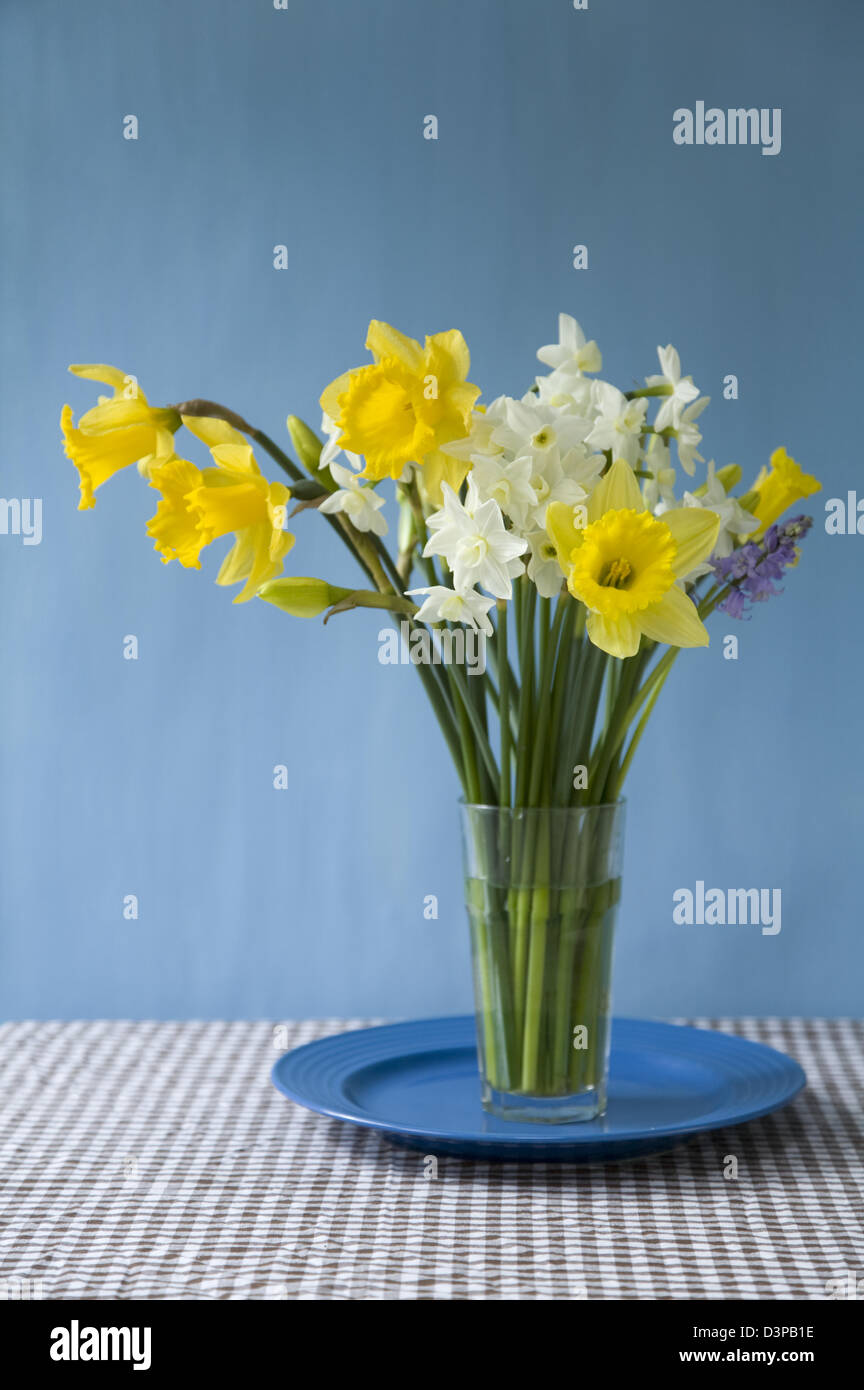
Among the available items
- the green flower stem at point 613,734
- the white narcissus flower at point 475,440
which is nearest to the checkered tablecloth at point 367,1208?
the green flower stem at point 613,734

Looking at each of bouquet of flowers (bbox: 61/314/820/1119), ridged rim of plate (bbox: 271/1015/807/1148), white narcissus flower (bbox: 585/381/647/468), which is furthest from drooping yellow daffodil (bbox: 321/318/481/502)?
ridged rim of plate (bbox: 271/1015/807/1148)

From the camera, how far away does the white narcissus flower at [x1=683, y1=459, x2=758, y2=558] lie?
0.90 metres

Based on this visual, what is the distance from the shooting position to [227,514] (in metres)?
0.82

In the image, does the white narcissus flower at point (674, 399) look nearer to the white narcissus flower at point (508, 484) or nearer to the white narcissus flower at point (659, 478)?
the white narcissus flower at point (659, 478)

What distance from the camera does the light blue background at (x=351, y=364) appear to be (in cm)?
154

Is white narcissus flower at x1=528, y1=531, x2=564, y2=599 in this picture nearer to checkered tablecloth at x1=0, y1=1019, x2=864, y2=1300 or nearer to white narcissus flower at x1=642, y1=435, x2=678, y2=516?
white narcissus flower at x1=642, y1=435, x2=678, y2=516

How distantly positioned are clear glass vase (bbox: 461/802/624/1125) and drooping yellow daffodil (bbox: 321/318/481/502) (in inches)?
10.2

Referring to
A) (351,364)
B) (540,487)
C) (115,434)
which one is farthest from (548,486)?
(351,364)

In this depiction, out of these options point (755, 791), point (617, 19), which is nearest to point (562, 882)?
point (755, 791)

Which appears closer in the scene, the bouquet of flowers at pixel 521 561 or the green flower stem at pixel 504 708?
the bouquet of flowers at pixel 521 561

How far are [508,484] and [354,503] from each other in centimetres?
11

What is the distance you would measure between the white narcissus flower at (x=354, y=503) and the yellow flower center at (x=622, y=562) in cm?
15

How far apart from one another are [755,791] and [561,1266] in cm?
90

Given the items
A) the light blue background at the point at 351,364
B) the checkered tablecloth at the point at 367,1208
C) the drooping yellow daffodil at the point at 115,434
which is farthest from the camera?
the light blue background at the point at 351,364
